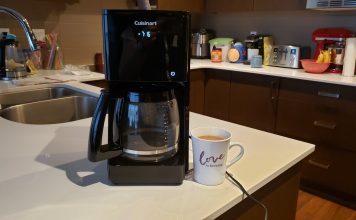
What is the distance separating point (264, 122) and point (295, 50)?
65 centimetres

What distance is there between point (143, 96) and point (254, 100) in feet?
6.65

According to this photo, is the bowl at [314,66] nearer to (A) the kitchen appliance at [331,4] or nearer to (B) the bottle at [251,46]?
(A) the kitchen appliance at [331,4]

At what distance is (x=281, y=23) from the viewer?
2.99 metres

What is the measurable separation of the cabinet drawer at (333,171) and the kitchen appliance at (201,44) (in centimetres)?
150

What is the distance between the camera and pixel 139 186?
719 mm

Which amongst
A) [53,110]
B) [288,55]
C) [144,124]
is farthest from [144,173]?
[288,55]

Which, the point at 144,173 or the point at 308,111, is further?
the point at 308,111

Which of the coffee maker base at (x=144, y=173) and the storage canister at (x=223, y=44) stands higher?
the storage canister at (x=223, y=44)

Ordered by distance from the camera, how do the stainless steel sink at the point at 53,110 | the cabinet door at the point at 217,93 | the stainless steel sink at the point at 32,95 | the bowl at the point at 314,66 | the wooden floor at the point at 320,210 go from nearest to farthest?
the stainless steel sink at the point at 53,110 → the stainless steel sink at the point at 32,95 → the wooden floor at the point at 320,210 → the bowl at the point at 314,66 → the cabinet door at the point at 217,93

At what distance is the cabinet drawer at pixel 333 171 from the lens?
214cm

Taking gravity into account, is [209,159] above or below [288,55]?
below

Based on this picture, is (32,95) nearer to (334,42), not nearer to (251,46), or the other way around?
(251,46)

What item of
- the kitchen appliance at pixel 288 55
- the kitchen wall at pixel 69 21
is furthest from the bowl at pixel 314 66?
the kitchen wall at pixel 69 21

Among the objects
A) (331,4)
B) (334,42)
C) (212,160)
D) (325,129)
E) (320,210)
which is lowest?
(320,210)
